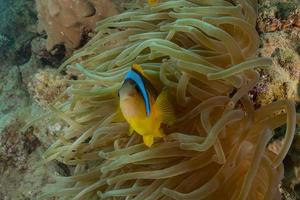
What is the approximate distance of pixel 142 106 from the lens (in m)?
1.63

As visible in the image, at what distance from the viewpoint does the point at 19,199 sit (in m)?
3.48

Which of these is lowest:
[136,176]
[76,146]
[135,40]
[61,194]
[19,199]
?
[19,199]

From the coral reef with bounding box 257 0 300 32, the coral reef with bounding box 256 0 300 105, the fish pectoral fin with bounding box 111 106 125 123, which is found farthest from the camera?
the coral reef with bounding box 257 0 300 32

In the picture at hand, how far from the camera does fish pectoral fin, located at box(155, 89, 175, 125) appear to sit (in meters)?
1.75

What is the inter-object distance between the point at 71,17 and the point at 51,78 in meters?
0.76

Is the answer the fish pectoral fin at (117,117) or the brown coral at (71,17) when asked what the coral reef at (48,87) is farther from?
the fish pectoral fin at (117,117)

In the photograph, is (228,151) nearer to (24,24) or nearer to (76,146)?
(76,146)

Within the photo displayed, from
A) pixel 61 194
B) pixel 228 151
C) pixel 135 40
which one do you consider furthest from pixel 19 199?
pixel 228 151

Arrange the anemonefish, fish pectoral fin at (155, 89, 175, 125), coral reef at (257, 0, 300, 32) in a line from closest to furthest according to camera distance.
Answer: the anemonefish < fish pectoral fin at (155, 89, 175, 125) < coral reef at (257, 0, 300, 32)

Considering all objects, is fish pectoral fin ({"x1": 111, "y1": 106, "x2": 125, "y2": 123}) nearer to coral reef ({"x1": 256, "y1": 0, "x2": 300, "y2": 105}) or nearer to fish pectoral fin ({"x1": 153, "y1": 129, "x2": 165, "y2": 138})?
fish pectoral fin ({"x1": 153, "y1": 129, "x2": 165, "y2": 138})

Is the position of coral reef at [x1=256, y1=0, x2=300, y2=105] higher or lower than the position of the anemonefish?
lower

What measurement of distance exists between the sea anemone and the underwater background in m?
0.32

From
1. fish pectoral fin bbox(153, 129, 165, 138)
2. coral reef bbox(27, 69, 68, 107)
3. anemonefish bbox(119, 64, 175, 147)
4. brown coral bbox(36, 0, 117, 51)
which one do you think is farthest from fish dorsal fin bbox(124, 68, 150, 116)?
brown coral bbox(36, 0, 117, 51)

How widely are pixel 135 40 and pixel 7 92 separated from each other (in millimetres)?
2484
